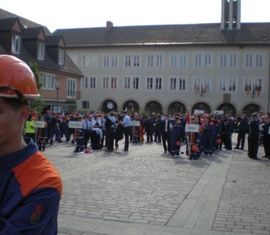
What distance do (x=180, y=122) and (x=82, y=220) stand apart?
1362 cm

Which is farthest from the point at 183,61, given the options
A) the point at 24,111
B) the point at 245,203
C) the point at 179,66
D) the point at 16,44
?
the point at 24,111

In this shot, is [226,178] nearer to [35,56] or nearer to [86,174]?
[86,174]

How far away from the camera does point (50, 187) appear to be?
1.83 meters

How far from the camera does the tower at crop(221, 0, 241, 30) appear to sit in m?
68.7

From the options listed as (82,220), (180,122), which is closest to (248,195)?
(82,220)

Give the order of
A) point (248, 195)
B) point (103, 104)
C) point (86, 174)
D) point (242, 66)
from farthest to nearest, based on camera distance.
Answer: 1. point (103, 104)
2. point (242, 66)
3. point (86, 174)
4. point (248, 195)

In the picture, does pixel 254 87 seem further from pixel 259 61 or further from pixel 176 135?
pixel 176 135

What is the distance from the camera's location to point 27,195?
180 cm

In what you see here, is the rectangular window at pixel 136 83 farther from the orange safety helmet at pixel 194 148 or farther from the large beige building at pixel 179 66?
the orange safety helmet at pixel 194 148

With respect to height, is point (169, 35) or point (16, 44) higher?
point (169, 35)

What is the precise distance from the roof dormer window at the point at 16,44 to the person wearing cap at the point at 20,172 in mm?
38939

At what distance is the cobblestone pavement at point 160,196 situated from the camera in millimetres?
7380

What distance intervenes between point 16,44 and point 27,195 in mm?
40096

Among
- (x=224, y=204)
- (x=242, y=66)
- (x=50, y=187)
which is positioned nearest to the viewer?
(x=50, y=187)
